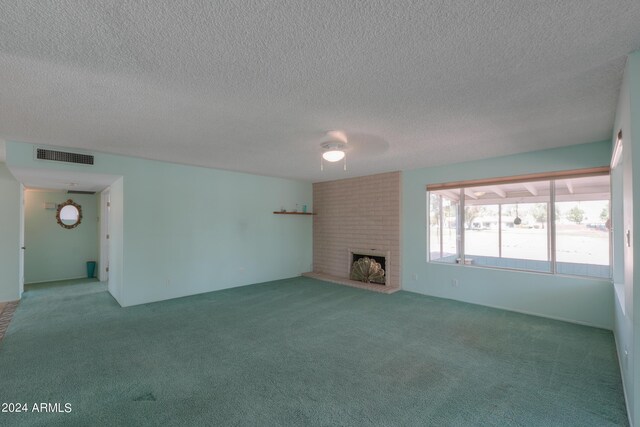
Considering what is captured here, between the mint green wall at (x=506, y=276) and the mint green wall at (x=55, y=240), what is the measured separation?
298 inches

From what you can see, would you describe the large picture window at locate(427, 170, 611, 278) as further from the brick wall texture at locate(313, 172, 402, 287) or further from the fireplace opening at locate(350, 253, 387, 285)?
the fireplace opening at locate(350, 253, 387, 285)

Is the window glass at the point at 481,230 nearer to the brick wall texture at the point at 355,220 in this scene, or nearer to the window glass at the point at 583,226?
the window glass at the point at 583,226

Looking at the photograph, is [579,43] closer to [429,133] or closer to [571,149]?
[429,133]

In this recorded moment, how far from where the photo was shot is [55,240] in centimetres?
695

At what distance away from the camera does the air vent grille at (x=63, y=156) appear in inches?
159

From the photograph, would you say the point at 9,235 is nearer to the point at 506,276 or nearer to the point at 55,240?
the point at 55,240

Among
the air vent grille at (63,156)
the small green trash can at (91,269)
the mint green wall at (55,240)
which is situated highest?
the air vent grille at (63,156)

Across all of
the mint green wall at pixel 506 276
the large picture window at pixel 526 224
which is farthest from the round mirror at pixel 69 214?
the large picture window at pixel 526 224

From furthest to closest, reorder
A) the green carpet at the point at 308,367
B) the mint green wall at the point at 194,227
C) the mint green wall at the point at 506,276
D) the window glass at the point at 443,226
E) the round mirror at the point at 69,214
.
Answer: the round mirror at the point at 69,214 < the window glass at the point at 443,226 < the mint green wall at the point at 194,227 < the mint green wall at the point at 506,276 < the green carpet at the point at 308,367

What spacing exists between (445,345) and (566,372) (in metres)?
1.05

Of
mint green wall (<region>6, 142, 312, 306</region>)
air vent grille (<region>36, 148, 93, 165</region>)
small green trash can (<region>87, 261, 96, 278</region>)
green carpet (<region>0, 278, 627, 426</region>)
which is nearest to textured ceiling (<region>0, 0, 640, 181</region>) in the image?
air vent grille (<region>36, 148, 93, 165</region>)

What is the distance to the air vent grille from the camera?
Answer: 4031mm

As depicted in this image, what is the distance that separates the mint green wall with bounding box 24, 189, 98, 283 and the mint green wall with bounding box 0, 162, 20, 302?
1667 millimetres

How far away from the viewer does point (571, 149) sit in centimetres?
407
